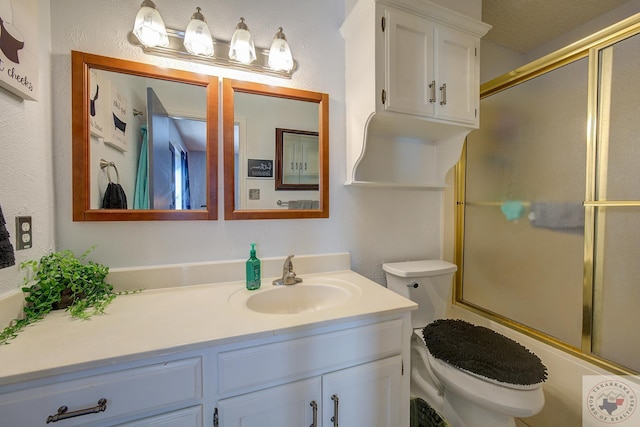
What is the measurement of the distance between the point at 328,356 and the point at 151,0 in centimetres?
153

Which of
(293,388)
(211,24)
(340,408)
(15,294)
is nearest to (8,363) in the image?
(15,294)

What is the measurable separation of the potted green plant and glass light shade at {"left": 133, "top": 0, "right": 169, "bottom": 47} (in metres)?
0.89

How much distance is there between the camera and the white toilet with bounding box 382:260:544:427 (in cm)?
91

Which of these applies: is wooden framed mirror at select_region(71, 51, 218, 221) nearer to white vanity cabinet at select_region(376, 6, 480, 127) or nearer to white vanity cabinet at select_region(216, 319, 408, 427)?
white vanity cabinet at select_region(216, 319, 408, 427)

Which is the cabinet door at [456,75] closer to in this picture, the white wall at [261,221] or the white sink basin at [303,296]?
the white wall at [261,221]

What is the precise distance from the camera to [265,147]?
48.5 inches

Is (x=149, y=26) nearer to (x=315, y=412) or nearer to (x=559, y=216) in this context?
(x=315, y=412)

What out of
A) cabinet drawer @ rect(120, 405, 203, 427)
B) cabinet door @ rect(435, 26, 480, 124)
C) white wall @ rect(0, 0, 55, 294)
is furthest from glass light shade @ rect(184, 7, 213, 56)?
cabinet drawer @ rect(120, 405, 203, 427)

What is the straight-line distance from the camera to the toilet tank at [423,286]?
1355 millimetres

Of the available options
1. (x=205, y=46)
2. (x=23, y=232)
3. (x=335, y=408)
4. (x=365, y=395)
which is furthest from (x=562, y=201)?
(x=23, y=232)

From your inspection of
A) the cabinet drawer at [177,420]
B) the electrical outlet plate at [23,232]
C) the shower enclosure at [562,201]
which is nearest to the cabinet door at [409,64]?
the shower enclosure at [562,201]

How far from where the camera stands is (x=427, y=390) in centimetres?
123

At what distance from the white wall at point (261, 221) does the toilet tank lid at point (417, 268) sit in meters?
0.08

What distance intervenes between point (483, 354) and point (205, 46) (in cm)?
175
